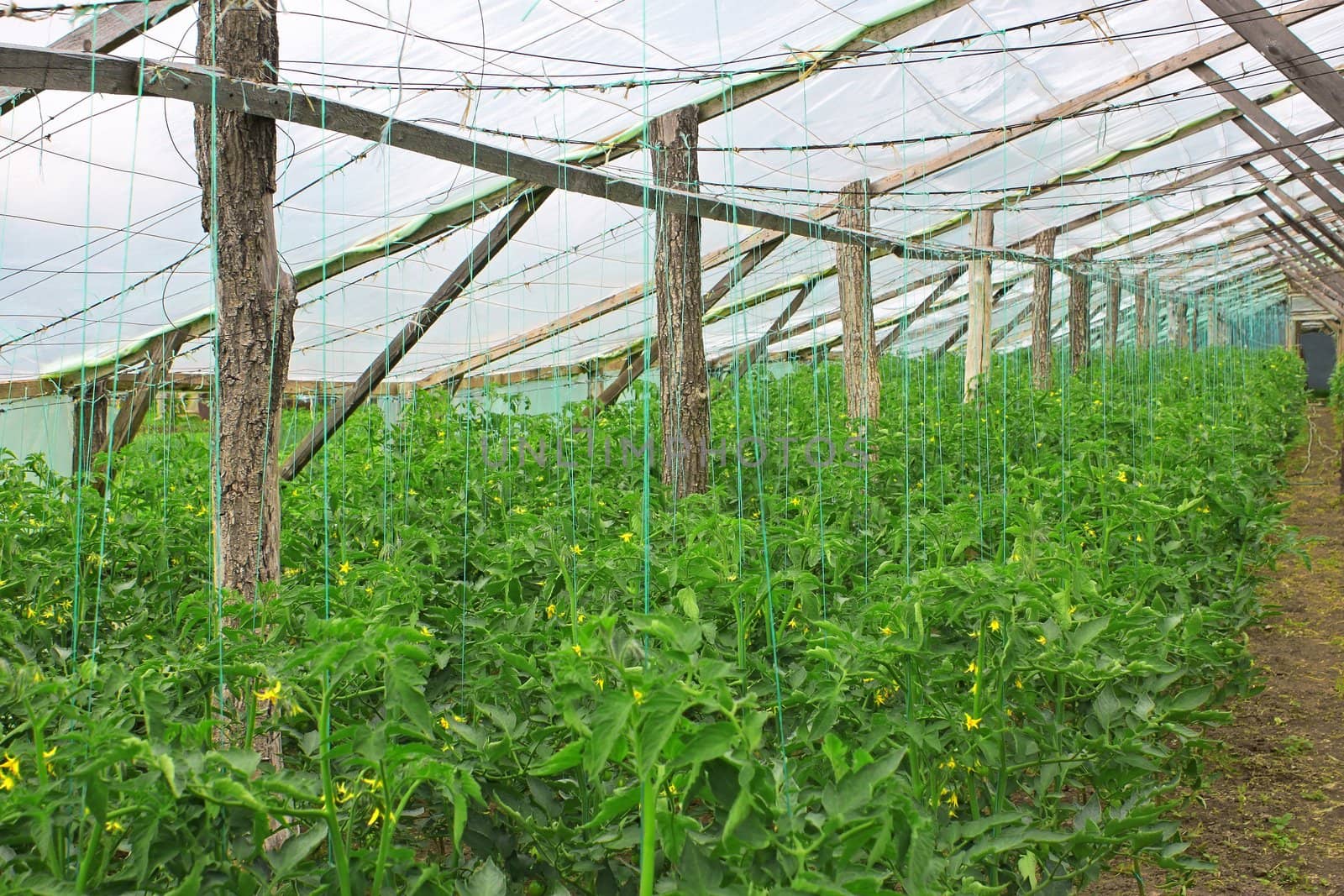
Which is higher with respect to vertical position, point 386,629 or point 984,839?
point 386,629

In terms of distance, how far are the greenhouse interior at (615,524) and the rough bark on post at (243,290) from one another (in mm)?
10

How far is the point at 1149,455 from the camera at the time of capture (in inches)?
205

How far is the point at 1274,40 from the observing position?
15.7 ft

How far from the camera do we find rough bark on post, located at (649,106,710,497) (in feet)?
16.4

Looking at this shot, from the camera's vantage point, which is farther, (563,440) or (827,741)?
(563,440)

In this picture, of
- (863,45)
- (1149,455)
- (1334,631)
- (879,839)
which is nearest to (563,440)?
(863,45)

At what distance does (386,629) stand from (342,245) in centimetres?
502

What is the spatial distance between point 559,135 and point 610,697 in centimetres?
443

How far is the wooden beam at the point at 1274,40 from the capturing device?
4.73m

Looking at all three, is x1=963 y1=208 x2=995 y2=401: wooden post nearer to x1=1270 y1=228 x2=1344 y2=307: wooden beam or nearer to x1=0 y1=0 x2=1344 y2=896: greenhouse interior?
x1=0 y1=0 x2=1344 y2=896: greenhouse interior

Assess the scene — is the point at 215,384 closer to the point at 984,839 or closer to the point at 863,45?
the point at 984,839

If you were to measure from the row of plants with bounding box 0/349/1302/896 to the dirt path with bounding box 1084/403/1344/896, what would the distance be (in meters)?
0.27

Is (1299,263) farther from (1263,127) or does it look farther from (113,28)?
(113,28)

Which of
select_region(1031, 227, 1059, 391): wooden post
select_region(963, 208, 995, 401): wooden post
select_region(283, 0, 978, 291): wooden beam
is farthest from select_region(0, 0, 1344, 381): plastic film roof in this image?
select_region(1031, 227, 1059, 391): wooden post
